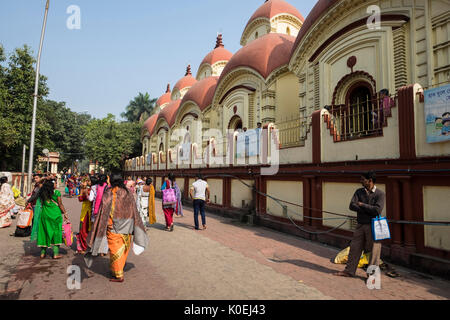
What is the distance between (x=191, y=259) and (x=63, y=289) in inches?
83.6

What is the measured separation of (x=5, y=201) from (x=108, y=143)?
77.5 ft

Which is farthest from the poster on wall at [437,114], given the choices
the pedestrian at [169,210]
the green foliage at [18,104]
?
the green foliage at [18,104]

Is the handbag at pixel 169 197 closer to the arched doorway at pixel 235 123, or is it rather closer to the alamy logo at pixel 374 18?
the alamy logo at pixel 374 18

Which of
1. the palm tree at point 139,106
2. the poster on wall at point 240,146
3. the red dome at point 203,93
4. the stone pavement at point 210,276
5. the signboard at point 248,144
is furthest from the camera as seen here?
the palm tree at point 139,106

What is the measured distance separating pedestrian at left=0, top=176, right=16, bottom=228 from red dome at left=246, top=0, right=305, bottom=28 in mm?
14927

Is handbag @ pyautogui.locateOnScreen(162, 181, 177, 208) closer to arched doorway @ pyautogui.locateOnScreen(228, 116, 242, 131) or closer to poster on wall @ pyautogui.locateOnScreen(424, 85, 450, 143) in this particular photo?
poster on wall @ pyautogui.locateOnScreen(424, 85, 450, 143)

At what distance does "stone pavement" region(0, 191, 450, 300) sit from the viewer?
372 cm

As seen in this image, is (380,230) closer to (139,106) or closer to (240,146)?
(240,146)

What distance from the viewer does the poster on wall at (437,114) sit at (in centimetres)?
462

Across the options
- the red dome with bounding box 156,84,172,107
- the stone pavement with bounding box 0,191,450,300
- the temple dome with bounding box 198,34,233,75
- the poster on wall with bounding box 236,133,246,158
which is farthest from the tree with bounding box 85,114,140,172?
the stone pavement with bounding box 0,191,450,300

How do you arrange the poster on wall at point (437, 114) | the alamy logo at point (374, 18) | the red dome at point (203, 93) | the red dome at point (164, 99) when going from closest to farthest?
the poster on wall at point (437, 114) → the alamy logo at point (374, 18) → the red dome at point (203, 93) → the red dome at point (164, 99)

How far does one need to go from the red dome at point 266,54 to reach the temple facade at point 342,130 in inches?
2.3

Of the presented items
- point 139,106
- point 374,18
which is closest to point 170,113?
point 374,18
